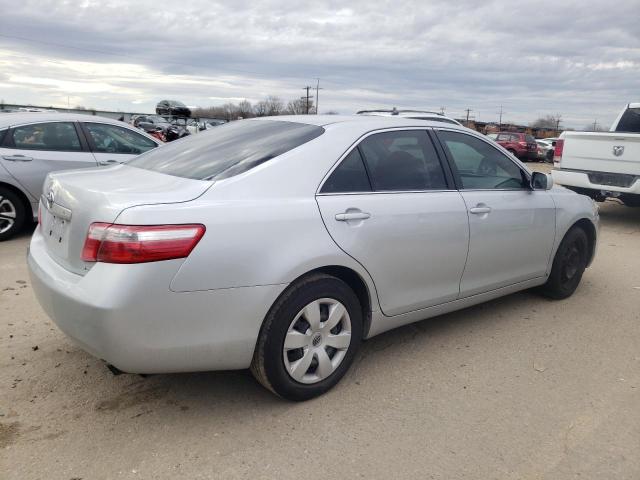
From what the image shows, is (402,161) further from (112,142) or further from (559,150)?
(559,150)

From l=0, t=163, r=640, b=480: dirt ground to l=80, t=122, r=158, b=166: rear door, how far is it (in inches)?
132

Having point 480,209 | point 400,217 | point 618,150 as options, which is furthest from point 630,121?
point 400,217

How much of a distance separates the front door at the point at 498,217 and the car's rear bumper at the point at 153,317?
5.66 ft

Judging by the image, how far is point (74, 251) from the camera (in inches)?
105

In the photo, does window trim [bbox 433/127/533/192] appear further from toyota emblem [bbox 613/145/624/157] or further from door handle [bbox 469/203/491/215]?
toyota emblem [bbox 613/145/624/157]

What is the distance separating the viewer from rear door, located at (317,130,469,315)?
309 cm

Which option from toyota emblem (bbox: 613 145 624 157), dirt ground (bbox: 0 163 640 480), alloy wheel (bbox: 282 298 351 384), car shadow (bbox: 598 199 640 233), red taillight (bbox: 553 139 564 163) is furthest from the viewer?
red taillight (bbox: 553 139 564 163)

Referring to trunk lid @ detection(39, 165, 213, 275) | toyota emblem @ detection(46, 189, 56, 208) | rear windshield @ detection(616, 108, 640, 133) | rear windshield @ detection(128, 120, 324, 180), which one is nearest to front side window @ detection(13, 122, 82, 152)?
rear windshield @ detection(128, 120, 324, 180)

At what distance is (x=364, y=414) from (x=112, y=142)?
5.63 meters

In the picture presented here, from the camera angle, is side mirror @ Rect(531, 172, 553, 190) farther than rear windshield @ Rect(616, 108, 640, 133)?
No

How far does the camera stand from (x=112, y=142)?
7207 millimetres

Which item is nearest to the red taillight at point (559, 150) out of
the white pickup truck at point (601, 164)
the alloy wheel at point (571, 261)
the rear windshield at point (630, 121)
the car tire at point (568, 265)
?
the white pickup truck at point (601, 164)

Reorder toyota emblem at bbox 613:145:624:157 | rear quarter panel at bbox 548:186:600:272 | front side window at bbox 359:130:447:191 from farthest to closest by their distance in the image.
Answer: toyota emblem at bbox 613:145:624:157
rear quarter panel at bbox 548:186:600:272
front side window at bbox 359:130:447:191

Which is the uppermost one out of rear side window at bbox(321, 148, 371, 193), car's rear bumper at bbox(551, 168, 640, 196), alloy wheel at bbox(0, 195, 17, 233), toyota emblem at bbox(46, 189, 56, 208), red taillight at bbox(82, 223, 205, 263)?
rear side window at bbox(321, 148, 371, 193)
